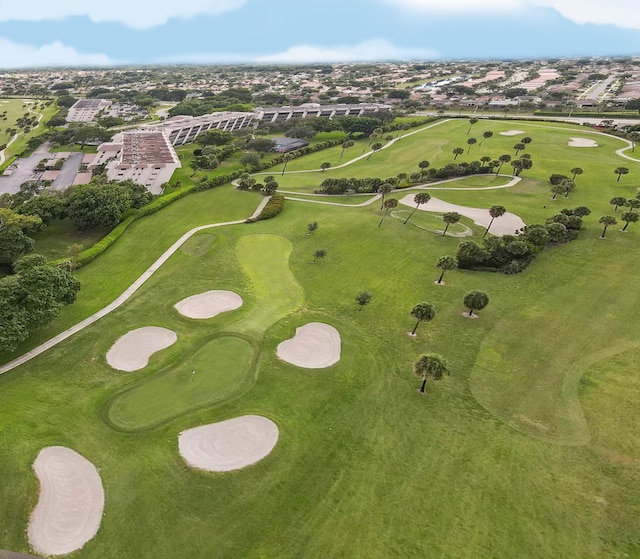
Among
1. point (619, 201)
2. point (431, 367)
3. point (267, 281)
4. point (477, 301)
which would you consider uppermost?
point (619, 201)

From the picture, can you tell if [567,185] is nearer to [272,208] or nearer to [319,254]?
[319,254]

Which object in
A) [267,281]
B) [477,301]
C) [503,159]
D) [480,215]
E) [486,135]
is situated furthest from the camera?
[486,135]

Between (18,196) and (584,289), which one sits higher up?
(18,196)

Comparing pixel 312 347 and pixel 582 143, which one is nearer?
pixel 312 347

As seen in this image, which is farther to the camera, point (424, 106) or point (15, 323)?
point (424, 106)

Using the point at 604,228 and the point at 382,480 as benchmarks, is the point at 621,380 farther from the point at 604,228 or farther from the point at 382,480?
the point at 604,228

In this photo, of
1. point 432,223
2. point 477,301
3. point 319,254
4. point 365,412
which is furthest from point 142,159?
point 365,412

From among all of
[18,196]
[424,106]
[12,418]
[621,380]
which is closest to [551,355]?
[621,380]
